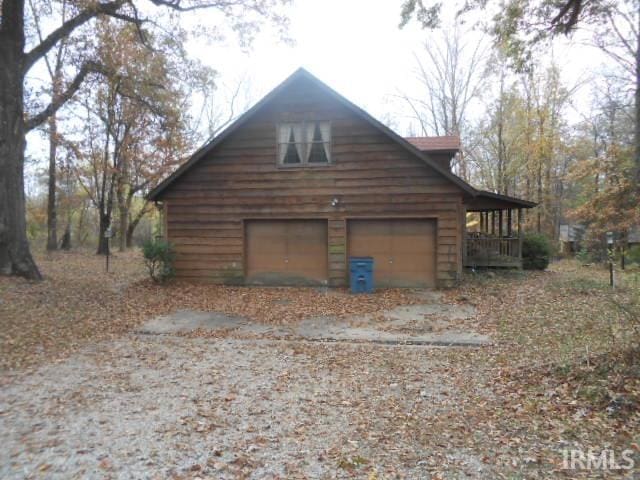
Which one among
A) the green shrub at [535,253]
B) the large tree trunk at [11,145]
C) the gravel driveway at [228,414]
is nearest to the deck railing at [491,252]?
the green shrub at [535,253]

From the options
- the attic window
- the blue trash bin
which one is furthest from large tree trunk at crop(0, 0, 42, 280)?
the blue trash bin

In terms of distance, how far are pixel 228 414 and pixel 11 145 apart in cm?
1168

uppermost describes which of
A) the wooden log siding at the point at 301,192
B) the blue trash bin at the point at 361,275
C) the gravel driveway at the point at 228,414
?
the wooden log siding at the point at 301,192

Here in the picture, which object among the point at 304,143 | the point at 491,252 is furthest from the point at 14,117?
the point at 491,252

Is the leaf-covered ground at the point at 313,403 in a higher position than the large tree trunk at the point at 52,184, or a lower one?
lower

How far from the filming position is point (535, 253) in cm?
1838

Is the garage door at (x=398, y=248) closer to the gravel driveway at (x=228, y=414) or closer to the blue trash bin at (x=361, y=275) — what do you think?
the blue trash bin at (x=361, y=275)

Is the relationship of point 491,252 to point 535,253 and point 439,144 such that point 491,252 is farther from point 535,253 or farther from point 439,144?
point 439,144

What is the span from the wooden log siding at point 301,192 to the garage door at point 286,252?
11.2 inches

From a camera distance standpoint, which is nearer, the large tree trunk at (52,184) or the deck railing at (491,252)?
the deck railing at (491,252)

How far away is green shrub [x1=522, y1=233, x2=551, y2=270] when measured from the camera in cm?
1831

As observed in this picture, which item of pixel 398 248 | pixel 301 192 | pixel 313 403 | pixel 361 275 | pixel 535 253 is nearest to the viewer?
pixel 313 403

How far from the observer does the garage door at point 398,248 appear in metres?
13.2

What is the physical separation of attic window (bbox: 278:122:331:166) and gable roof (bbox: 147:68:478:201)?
0.93 meters
